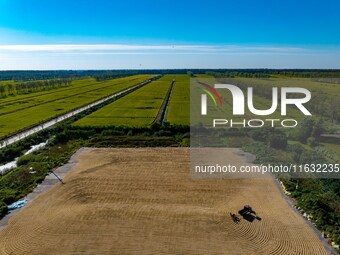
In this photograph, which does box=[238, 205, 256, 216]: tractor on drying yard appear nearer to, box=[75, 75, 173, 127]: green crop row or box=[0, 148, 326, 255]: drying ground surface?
box=[0, 148, 326, 255]: drying ground surface

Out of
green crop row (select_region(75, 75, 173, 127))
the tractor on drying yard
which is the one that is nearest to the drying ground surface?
the tractor on drying yard

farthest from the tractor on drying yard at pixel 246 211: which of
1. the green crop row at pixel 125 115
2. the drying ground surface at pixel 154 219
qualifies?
the green crop row at pixel 125 115

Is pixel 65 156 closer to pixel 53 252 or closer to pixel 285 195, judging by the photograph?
pixel 53 252

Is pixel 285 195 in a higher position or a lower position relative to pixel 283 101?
lower

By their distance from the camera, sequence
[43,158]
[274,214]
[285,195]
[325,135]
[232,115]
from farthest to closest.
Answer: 1. [232,115]
2. [325,135]
3. [43,158]
4. [285,195]
5. [274,214]

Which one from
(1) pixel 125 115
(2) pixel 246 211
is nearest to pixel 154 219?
(2) pixel 246 211

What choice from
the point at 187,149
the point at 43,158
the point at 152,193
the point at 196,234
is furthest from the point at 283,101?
the point at 43,158

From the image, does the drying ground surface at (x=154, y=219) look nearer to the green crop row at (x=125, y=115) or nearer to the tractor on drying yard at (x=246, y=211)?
the tractor on drying yard at (x=246, y=211)

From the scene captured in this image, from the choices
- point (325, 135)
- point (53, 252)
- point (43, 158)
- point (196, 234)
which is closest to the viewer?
point (53, 252)
